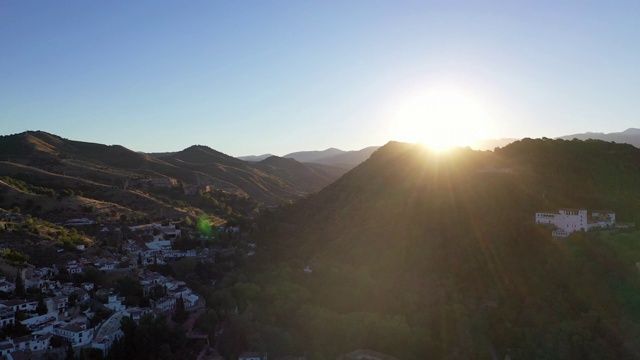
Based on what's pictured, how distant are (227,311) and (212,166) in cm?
7108

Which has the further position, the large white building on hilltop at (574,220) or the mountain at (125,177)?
the mountain at (125,177)

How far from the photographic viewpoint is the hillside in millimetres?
23375

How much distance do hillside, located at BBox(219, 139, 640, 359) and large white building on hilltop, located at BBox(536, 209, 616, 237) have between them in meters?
1.10

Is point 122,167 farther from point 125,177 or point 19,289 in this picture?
point 19,289

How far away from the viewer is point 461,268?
2900 cm

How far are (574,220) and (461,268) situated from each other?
24.4 ft

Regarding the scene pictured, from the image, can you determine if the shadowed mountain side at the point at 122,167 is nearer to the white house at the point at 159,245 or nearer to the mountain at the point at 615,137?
the white house at the point at 159,245

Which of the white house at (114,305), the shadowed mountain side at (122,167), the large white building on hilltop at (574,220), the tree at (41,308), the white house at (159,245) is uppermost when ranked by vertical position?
the shadowed mountain side at (122,167)

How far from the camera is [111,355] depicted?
848 inches

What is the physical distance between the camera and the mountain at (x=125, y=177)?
5297cm

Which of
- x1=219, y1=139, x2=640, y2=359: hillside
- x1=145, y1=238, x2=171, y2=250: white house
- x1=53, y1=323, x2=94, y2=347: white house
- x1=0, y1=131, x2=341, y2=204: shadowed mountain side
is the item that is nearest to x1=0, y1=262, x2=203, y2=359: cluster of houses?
x1=53, y1=323, x2=94, y2=347: white house

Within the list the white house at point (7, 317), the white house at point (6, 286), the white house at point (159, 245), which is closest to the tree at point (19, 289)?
the white house at point (6, 286)

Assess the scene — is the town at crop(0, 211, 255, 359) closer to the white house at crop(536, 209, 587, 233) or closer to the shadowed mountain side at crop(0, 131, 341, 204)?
the white house at crop(536, 209, 587, 233)

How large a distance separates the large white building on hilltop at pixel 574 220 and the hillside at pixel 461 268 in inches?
43.4
